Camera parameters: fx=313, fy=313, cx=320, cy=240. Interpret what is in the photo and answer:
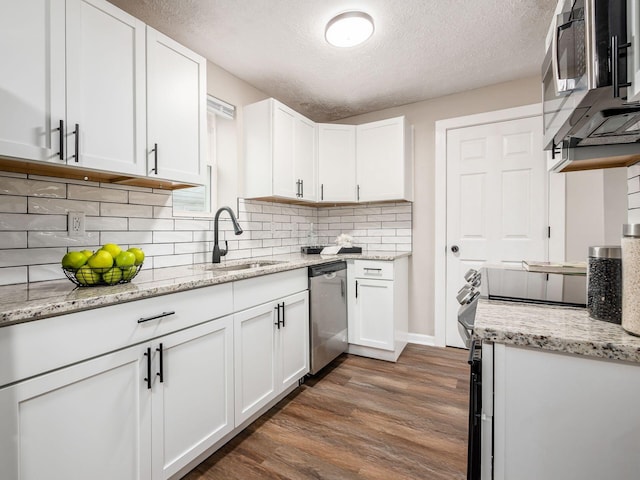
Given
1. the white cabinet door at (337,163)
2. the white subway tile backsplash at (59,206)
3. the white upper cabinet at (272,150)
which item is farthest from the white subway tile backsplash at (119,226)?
the white cabinet door at (337,163)

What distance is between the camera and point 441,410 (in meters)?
2.01

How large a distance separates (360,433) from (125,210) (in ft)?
6.10

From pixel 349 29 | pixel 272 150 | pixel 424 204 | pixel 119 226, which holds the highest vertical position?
pixel 349 29

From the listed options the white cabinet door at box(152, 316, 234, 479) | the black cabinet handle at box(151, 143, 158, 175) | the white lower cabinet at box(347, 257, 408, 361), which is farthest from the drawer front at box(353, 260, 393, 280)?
the black cabinet handle at box(151, 143, 158, 175)

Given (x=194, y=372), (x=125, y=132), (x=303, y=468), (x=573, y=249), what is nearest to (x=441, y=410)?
(x=303, y=468)

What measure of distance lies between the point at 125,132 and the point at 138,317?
90cm

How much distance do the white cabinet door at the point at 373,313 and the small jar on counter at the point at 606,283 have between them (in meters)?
1.90

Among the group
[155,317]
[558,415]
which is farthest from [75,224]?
[558,415]

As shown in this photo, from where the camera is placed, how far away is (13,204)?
1.39 m

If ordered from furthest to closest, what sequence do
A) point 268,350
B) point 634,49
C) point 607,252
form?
point 268,350 → point 607,252 → point 634,49

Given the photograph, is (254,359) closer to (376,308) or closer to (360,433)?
(360,433)

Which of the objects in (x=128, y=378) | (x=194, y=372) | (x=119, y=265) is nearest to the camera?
(x=128, y=378)

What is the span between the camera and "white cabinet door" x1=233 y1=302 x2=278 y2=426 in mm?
1703

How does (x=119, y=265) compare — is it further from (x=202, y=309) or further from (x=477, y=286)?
(x=477, y=286)
